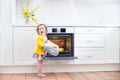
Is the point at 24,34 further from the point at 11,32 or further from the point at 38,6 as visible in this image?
the point at 38,6

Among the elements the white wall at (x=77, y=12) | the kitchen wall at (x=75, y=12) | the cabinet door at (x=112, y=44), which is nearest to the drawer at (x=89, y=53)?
the cabinet door at (x=112, y=44)

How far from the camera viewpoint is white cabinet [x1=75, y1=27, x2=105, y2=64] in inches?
166

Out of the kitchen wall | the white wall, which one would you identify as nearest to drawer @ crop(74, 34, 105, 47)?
the kitchen wall

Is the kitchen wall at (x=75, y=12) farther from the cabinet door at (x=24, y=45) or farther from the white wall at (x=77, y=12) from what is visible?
the cabinet door at (x=24, y=45)

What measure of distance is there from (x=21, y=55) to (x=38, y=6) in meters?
1.17

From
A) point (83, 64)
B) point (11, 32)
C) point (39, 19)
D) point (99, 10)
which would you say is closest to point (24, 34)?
point (11, 32)

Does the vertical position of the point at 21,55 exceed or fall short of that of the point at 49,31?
it falls short

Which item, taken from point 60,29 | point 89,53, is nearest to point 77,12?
point 60,29

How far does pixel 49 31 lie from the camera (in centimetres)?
411

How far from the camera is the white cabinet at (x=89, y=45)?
4215 mm

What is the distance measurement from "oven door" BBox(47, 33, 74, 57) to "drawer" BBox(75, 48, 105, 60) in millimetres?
131

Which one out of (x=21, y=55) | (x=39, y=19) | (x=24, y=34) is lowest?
(x=21, y=55)

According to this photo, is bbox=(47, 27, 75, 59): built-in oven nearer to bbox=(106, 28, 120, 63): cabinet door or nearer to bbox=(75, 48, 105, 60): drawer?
bbox=(75, 48, 105, 60): drawer

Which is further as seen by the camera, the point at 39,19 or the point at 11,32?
the point at 39,19
